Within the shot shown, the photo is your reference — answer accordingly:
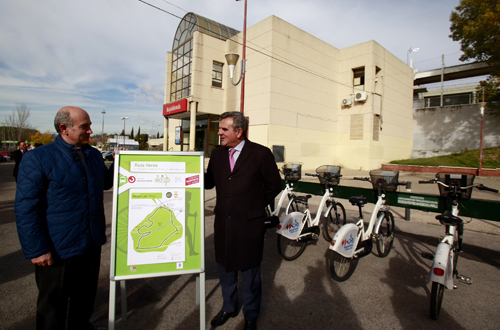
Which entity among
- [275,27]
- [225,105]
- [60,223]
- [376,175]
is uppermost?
[275,27]

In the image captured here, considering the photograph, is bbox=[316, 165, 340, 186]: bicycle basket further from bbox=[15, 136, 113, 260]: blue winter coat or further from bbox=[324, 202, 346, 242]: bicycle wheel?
bbox=[15, 136, 113, 260]: blue winter coat

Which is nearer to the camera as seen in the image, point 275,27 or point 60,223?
point 60,223

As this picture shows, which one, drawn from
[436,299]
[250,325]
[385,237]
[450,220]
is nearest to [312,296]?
[250,325]

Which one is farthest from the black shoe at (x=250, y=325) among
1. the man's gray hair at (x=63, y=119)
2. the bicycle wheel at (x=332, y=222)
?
the bicycle wheel at (x=332, y=222)

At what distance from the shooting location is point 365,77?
20438 millimetres

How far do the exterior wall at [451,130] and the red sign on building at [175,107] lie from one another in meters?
22.6

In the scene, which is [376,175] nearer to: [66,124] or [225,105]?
[66,124]

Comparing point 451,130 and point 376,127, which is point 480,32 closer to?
point 376,127

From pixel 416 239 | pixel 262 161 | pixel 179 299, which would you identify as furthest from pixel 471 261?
pixel 179 299

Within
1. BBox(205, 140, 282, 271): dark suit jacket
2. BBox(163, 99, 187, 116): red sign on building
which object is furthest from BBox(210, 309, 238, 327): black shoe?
BBox(163, 99, 187, 116): red sign on building

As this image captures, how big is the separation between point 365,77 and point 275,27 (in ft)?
27.4

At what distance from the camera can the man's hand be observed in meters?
1.87

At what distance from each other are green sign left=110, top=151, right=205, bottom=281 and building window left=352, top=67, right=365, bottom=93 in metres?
21.9

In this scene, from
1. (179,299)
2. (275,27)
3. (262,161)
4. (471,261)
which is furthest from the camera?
(275,27)
